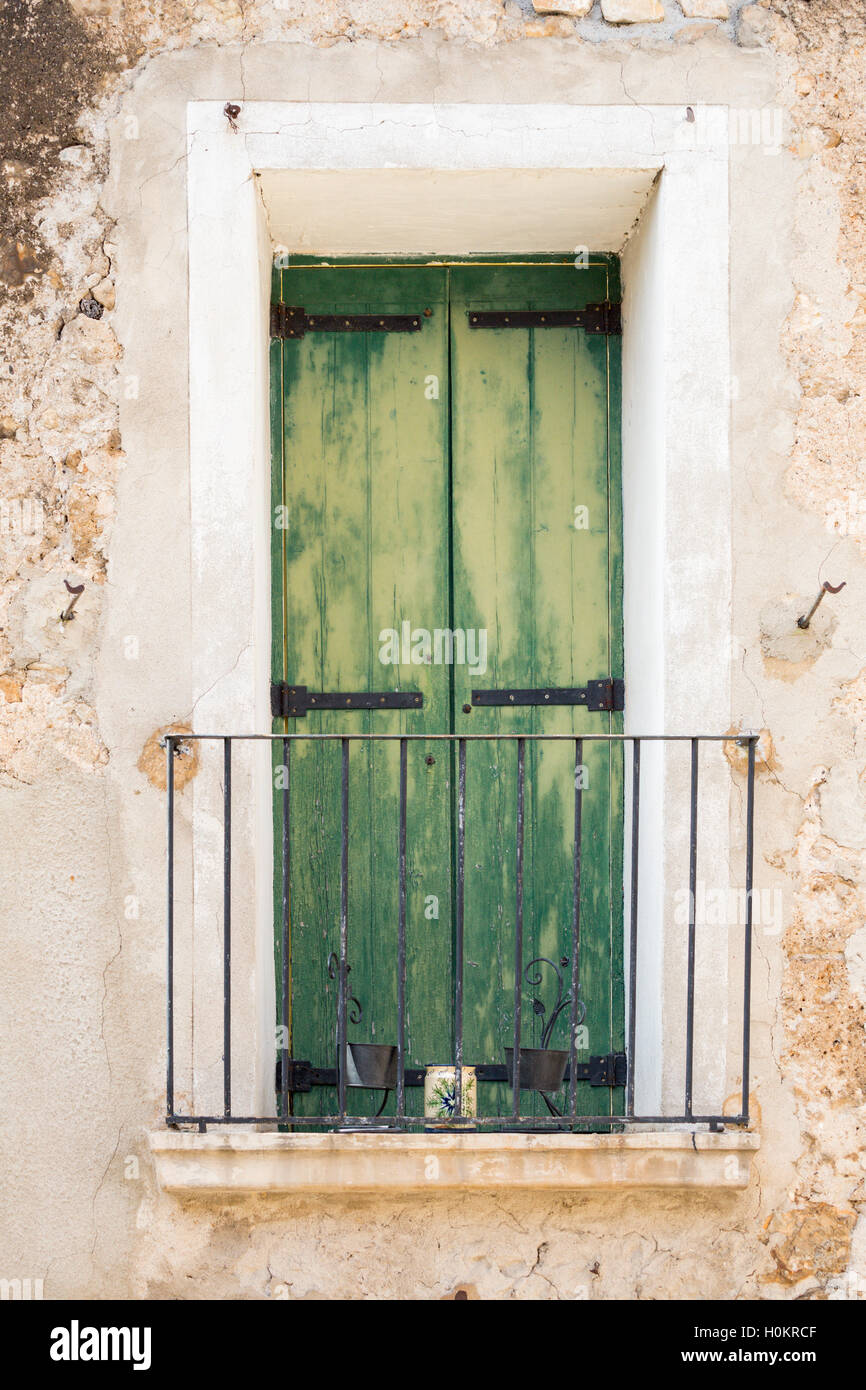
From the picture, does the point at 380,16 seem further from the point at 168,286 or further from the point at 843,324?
the point at 843,324

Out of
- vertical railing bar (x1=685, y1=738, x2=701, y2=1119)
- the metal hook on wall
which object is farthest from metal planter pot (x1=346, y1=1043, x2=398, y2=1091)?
the metal hook on wall

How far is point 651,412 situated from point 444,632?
851mm

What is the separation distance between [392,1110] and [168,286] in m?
2.36

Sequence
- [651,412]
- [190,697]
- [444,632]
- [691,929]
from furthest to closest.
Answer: [444,632]
[651,412]
[190,697]
[691,929]

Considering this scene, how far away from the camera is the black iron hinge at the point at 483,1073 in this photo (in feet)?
13.4

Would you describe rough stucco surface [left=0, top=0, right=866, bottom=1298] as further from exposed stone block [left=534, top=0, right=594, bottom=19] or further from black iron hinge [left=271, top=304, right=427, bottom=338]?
black iron hinge [left=271, top=304, right=427, bottom=338]

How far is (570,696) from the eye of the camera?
4.17 metres

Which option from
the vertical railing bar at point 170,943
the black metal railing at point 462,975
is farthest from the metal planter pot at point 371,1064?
the vertical railing bar at point 170,943

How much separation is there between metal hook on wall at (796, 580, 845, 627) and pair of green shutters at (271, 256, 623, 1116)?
59 centimetres

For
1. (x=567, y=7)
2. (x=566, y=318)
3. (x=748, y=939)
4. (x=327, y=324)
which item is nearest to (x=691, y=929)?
(x=748, y=939)

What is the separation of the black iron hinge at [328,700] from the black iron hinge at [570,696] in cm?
21

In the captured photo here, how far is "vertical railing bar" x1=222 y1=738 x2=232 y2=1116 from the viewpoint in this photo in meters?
3.58

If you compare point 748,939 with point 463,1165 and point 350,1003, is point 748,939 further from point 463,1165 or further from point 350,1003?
point 350,1003

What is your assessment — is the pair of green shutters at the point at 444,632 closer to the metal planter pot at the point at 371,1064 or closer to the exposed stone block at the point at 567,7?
the metal planter pot at the point at 371,1064
